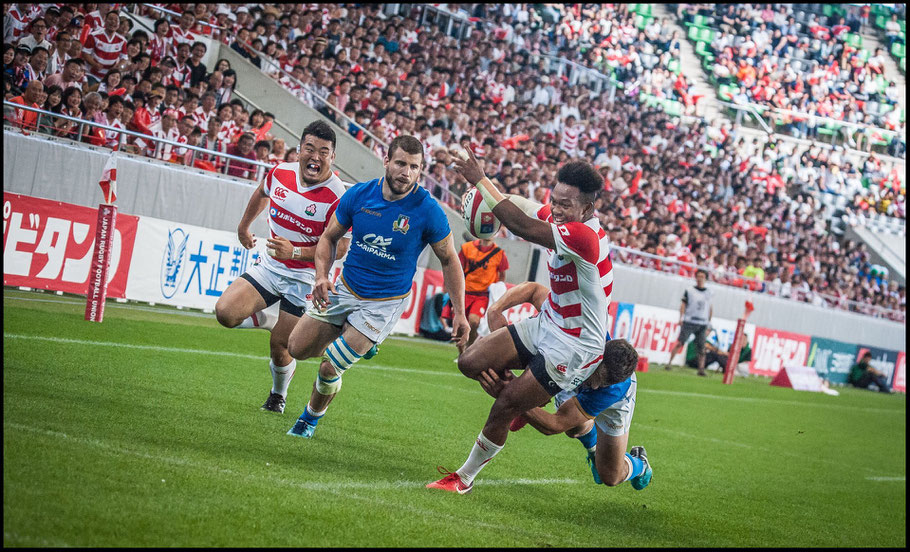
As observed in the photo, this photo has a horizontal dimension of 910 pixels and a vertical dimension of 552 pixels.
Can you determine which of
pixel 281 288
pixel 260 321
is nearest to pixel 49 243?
pixel 260 321

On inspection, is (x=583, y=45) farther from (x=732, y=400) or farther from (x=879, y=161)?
(x=732, y=400)

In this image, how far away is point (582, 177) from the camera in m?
6.13

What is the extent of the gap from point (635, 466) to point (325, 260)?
2843 mm

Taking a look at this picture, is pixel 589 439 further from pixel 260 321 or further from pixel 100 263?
pixel 100 263

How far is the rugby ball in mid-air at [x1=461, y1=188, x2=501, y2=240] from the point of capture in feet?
20.3

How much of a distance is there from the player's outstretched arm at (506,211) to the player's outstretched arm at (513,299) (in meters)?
2.08

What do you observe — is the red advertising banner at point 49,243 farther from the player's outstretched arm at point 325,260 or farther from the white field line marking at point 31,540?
the white field line marking at point 31,540

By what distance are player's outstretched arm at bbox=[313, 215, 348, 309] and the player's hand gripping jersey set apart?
1.44ft

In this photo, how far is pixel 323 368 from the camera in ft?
23.8

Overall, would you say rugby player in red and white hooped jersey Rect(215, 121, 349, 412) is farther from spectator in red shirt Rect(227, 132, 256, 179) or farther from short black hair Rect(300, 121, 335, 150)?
spectator in red shirt Rect(227, 132, 256, 179)

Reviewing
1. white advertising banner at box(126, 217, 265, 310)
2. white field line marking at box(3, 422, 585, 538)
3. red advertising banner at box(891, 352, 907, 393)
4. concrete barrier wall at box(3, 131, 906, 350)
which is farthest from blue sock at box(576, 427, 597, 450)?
red advertising banner at box(891, 352, 907, 393)

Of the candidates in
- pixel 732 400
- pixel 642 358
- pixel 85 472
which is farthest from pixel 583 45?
pixel 85 472

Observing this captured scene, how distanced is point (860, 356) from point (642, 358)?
10.8 meters

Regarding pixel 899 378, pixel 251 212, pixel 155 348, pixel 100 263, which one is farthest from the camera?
pixel 899 378
